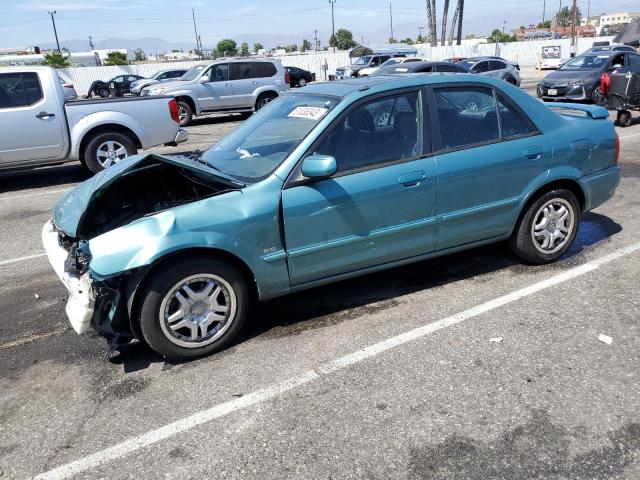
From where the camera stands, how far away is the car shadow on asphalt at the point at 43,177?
31.0ft

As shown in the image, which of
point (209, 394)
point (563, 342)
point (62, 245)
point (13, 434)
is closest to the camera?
point (13, 434)

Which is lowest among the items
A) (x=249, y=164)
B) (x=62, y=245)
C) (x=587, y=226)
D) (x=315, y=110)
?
(x=587, y=226)

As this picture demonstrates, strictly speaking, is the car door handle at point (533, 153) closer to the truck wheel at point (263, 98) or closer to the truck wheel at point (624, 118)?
the truck wheel at point (624, 118)

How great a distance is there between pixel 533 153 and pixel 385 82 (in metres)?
1.33

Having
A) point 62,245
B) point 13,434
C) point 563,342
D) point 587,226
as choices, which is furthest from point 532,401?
point 587,226

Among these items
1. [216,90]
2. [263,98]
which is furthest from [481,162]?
[263,98]

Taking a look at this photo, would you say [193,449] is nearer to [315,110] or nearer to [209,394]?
[209,394]

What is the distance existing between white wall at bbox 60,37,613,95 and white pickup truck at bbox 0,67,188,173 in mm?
31971

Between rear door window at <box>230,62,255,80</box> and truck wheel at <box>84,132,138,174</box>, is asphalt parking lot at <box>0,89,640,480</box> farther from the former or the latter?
rear door window at <box>230,62,255,80</box>

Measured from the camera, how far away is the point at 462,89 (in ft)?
14.1

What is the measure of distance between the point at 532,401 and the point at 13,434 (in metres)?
2.77

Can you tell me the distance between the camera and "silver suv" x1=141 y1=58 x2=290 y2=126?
1672 centimetres

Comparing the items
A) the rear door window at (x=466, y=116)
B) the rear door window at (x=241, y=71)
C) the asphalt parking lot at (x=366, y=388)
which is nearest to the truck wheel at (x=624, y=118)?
the asphalt parking lot at (x=366, y=388)

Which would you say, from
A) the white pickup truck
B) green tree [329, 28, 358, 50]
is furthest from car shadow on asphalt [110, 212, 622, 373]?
green tree [329, 28, 358, 50]
